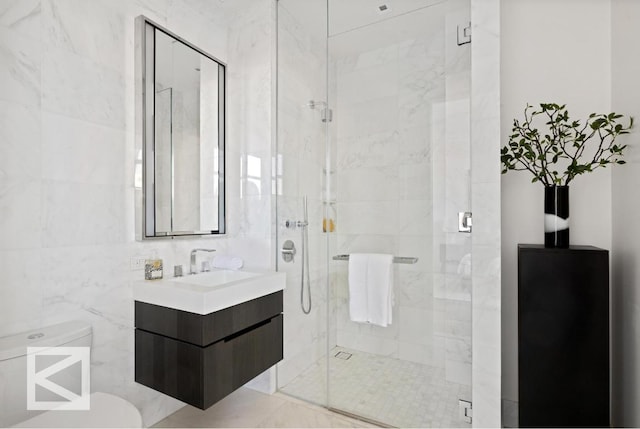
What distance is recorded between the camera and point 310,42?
2.22 metres

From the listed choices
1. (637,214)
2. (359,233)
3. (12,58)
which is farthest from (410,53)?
(12,58)

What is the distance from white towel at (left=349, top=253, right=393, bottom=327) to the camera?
1984 mm

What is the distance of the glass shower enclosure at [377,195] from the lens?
179cm

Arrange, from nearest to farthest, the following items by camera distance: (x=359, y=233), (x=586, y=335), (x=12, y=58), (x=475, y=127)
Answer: (x=12, y=58) < (x=586, y=335) < (x=475, y=127) < (x=359, y=233)

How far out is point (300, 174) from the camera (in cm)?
226

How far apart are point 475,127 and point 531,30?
32.5 inches

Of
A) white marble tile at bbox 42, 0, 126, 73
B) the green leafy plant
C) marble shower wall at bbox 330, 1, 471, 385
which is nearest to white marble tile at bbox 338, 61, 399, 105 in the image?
marble shower wall at bbox 330, 1, 471, 385

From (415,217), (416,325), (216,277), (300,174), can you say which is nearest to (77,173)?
(216,277)

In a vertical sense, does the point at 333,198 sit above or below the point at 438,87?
below

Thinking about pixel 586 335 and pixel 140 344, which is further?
pixel 140 344

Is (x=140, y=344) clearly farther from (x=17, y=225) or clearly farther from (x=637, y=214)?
(x=637, y=214)

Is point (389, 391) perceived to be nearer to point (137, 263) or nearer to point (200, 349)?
point (200, 349)

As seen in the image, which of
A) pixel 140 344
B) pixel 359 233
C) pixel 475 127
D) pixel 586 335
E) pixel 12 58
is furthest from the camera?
pixel 359 233

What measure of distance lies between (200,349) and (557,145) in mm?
2138
